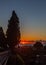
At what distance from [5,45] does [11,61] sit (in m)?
62.2

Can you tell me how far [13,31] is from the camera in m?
79.5

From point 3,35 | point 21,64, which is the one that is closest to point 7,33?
point 3,35

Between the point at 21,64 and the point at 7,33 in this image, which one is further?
the point at 7,33

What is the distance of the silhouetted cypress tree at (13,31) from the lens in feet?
251

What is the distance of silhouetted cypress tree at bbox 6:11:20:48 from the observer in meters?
76.6

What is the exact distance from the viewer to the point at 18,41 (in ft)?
252

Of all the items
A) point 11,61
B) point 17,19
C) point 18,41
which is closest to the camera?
point 11,61

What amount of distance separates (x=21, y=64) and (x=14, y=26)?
64627 mm

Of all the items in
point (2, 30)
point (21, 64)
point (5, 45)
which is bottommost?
point (21, 64)

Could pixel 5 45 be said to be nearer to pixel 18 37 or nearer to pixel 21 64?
pixel 18 37

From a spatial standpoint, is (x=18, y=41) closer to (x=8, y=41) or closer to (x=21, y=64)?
(x=8, y=41)

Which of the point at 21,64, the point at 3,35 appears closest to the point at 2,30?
the point at 3,35

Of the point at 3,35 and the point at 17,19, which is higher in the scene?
the point at 17,19

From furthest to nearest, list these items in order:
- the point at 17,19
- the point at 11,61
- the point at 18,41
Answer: the point at 17,19 < the point at 18,41 < the point at 11,61
